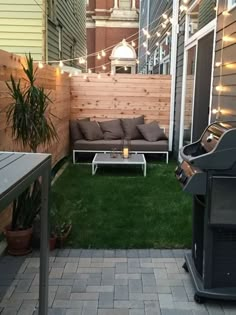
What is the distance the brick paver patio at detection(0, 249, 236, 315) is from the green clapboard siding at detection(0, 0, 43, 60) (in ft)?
18.0

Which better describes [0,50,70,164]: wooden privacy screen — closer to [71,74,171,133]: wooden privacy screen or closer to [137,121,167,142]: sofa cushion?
[71,74,171,133]: wooden privacy screen

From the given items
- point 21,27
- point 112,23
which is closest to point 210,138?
point 21,27

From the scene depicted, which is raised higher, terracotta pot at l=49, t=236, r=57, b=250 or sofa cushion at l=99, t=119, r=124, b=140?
sofa cushion at l=99, t=119, r=124, b=140

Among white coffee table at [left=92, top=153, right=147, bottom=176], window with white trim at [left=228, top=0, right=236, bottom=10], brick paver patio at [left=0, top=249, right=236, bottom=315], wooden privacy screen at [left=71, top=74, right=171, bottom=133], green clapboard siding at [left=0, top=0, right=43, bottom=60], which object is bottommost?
brick paver patio at [left=0, top=249, right=236, bottom=315]

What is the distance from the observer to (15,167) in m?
1.80

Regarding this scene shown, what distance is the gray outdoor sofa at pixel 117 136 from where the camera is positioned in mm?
7445

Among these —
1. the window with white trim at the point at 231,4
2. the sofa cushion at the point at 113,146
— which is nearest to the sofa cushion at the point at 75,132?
the sofa cushion at the point at 113,146

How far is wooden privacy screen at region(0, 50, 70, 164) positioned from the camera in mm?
3434

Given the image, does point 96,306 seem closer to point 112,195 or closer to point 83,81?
point 112,195

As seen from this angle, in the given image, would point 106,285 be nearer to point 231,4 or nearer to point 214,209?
point 214,209

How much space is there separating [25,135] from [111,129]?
4419mm

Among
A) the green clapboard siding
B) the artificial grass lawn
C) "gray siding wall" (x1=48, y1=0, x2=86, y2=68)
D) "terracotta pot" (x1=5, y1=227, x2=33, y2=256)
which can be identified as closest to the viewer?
"terracotta pot" (x1=5, y1=227, x2=33, y2=256)

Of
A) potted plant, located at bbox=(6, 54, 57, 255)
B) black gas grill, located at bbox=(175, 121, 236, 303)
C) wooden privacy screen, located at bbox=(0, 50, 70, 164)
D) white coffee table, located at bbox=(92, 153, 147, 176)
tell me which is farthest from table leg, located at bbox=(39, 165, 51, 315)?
white coffee table, located at bbox=(92, 153, 147, 176)

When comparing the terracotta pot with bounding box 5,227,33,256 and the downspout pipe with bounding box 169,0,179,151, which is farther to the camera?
the downspout pipe with bounding box 169,0,179,151
